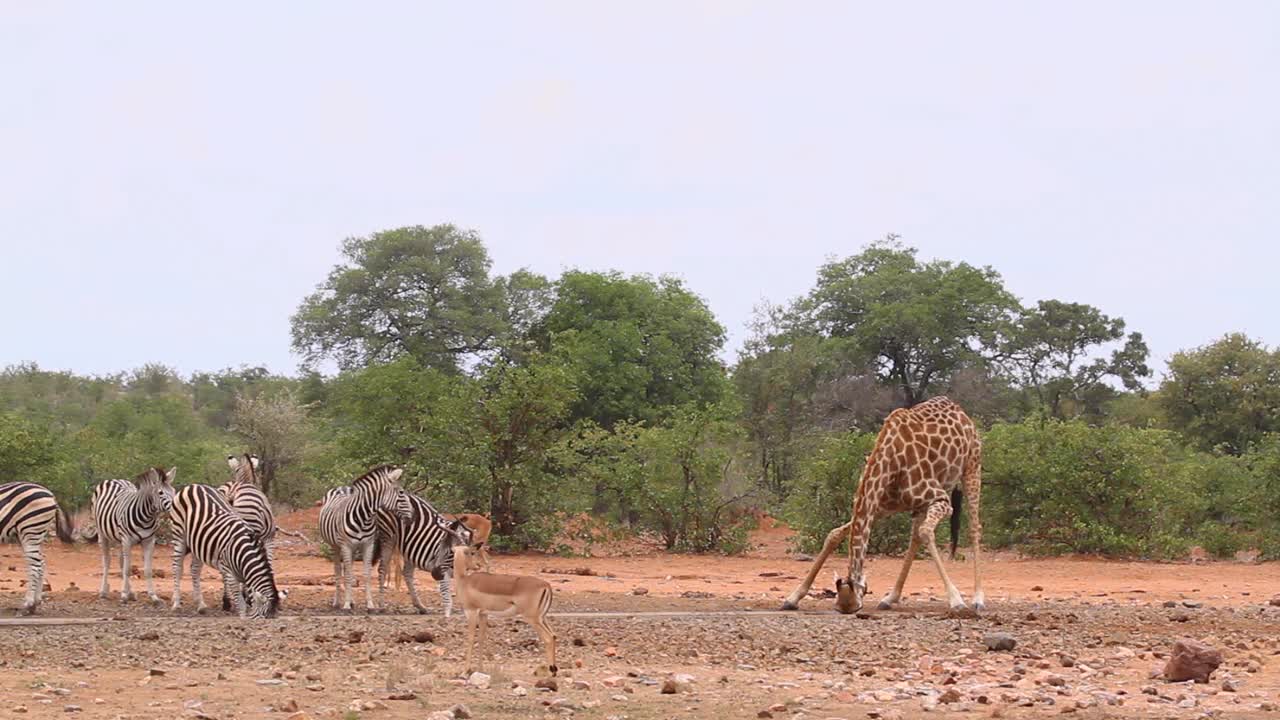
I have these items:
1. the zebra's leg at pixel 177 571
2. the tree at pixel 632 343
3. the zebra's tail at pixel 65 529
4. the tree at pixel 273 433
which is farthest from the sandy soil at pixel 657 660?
the tree at pixel 632 343

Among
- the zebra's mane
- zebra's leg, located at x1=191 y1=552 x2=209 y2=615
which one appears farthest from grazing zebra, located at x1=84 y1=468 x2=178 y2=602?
the zebra's mane

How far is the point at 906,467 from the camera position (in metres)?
17.9

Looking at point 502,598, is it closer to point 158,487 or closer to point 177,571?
point 177,571

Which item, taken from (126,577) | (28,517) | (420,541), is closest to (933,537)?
(420,541)

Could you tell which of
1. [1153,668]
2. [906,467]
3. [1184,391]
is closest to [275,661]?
[1153,668]

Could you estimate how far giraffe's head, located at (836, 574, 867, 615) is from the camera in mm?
16969

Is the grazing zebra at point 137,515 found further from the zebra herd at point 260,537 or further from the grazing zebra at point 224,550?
the grazing zebra at point 224,550

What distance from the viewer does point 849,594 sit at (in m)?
17.0

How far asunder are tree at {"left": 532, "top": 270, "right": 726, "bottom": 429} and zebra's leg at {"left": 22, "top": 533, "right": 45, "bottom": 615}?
90.5ft

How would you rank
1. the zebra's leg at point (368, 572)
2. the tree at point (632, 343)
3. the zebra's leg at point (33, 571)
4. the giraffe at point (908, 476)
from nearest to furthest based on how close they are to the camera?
the zebra's leg at point (33, 571) < the zebra's leg at point (368, 572) < the giraffe at point (908, 476) < the tree at point (632, 343)

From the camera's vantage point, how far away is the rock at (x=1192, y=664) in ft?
38.2

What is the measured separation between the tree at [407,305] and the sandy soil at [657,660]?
1324 inches

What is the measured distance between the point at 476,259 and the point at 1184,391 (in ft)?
86.2

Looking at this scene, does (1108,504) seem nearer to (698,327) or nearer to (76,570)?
(76,570)
